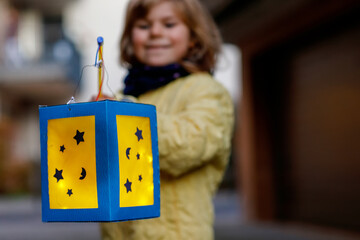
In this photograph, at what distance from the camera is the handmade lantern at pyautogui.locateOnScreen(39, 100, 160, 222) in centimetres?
167

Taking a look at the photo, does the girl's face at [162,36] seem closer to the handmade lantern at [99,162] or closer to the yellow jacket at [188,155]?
the yellow jacket at [188,155]

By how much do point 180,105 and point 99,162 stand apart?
622mm

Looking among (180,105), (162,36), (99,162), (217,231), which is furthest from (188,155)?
(217,231)

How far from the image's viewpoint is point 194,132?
203 cm

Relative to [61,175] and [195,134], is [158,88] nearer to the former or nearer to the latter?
[195,134]

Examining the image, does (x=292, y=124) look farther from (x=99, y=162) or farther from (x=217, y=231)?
(x=99, y=162)

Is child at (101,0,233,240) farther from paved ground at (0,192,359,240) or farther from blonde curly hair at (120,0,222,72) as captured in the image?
paved ground at (0,192,359,240)

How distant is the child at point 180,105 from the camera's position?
2047 millimetres

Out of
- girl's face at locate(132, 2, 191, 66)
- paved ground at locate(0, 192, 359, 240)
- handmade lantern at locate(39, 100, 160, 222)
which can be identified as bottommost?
paved ground at locate(0, 192, 359, 240)

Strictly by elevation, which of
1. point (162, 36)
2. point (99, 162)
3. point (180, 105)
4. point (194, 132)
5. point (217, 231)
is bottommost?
point (217, 231)

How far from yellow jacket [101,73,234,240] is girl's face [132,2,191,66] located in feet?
0.38

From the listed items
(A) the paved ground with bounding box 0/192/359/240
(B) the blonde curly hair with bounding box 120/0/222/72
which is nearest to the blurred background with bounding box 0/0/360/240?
(A) the paved ground with bounding box 0/192/359/240

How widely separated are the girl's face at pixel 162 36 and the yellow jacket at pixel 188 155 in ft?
0.38

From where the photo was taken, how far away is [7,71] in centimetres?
1579
